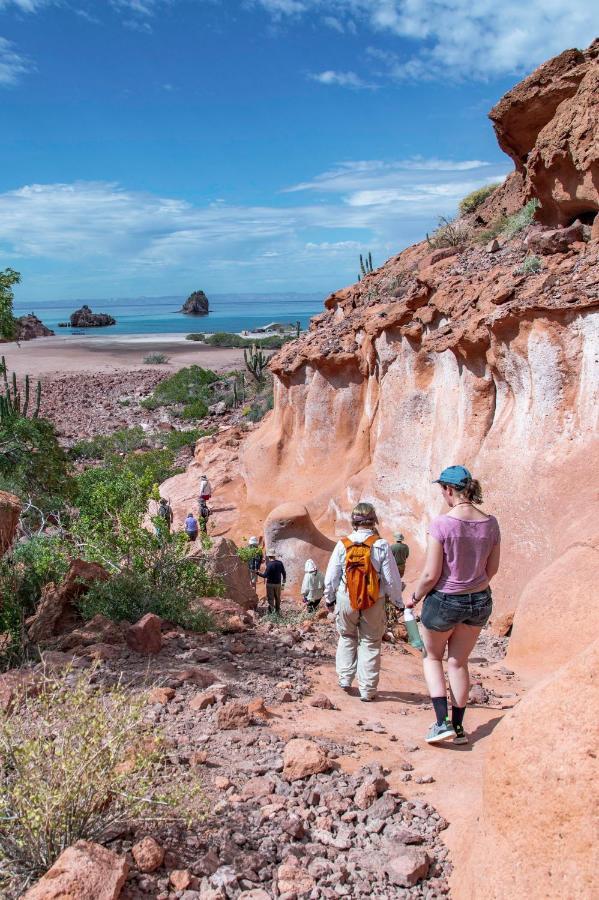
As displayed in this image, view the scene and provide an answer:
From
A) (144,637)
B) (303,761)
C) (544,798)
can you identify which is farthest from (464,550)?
(144,637)

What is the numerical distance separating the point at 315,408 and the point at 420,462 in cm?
Answer: 417

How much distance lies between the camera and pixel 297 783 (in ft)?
10.9

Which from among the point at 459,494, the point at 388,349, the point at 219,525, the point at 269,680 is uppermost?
the point at 388,349

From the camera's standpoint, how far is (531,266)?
9836 mm

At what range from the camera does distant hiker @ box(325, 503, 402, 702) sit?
4633 millimetres

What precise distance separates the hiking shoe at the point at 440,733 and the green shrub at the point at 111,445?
74.8ft

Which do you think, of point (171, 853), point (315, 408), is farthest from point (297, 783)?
point (315, 408)

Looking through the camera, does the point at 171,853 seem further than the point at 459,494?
No

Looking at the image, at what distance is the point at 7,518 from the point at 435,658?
12.1ft

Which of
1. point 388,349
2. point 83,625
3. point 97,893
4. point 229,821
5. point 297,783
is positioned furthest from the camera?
point 388,349

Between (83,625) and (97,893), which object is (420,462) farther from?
(97,893)

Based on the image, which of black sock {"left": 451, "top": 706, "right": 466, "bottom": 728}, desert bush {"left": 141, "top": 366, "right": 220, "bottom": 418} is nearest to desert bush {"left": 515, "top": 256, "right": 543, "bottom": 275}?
black sock {"left": 451, "top": 706, "right": 466, "bottom": 728}

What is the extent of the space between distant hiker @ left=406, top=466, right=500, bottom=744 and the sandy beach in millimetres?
44050

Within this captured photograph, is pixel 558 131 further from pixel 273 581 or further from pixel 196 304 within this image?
pixel 196 304
